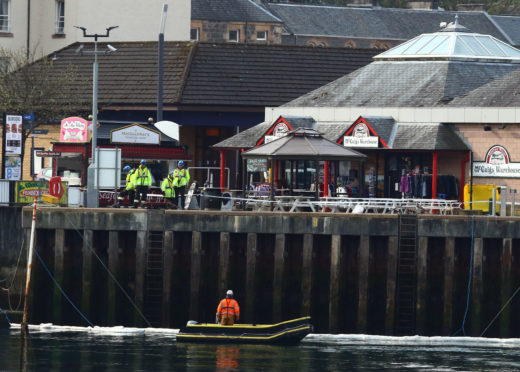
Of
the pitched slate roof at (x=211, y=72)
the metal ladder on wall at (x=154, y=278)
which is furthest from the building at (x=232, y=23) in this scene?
the metal ladder on wall at (x=154, y=278)

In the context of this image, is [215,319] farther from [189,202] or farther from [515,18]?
[515,18]

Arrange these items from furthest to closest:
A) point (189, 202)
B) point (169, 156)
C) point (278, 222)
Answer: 1. point (169, 156)
2. point (189, 202)
3. point (278, 222)

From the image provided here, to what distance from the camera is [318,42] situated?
14012cm

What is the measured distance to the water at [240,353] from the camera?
43.4 meters

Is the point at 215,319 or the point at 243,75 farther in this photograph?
the point at 243,75

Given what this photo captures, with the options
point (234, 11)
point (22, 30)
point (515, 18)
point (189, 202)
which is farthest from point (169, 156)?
point (515, 18)

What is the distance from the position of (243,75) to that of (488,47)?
15.3 metres

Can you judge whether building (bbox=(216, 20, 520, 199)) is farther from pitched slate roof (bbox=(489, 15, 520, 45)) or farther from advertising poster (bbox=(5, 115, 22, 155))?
pitched slate roof (bbox=(489, 15, 520, 45))

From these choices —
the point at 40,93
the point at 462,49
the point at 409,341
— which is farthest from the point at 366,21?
the point at 409,341

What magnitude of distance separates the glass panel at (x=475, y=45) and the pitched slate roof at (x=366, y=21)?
7410cm

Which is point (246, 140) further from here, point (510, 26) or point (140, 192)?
point (510, 26)

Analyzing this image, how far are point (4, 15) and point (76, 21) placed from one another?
6.19m

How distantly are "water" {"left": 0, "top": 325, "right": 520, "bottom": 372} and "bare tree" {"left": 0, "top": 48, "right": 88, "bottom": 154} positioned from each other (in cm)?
2402

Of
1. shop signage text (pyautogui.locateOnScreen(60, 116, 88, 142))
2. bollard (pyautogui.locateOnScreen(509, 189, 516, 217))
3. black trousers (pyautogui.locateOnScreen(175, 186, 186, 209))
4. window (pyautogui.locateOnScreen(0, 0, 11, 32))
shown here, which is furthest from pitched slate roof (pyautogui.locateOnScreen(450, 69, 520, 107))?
window (pyautogui.locateOnScreen(0, 0, 11, 32))
